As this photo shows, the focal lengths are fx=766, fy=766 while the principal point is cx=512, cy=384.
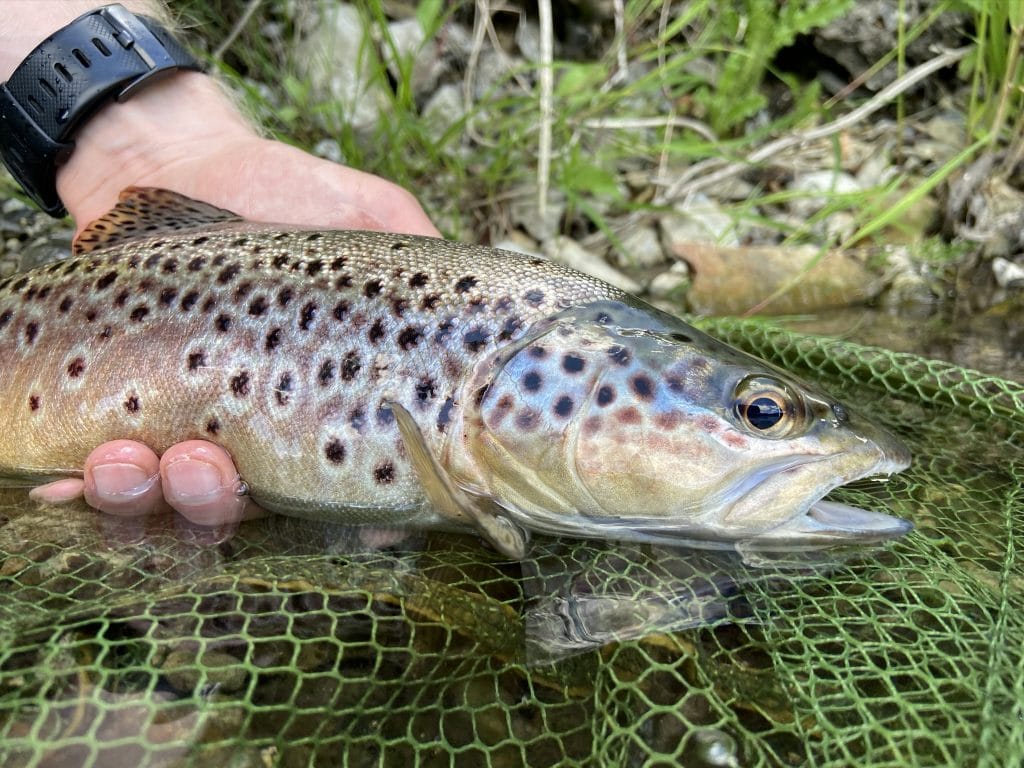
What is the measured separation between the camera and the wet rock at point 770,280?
4.30 metres

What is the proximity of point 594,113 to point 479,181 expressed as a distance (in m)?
0.86

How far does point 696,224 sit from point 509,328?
3.35 metres

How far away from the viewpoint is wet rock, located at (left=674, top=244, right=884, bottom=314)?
Result: 14.1 ft

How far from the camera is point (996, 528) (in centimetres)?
208

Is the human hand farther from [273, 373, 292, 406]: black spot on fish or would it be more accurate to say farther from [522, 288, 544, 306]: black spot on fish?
[522, 288, 544, 306]: black spot on fish

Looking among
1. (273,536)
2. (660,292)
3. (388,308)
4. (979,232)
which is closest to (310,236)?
(388,308)

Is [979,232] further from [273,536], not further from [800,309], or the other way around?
[273,536]

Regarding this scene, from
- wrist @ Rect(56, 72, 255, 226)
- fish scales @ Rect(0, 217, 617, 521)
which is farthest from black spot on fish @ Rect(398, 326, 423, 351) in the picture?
wrist @ Rect(56, 72, 255, 226)

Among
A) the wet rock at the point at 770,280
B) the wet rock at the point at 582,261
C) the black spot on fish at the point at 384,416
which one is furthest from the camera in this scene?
the wet rock at the point at 582,261

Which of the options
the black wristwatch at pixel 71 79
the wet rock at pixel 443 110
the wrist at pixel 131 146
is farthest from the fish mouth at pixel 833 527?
the wet rock at pixel 443 110

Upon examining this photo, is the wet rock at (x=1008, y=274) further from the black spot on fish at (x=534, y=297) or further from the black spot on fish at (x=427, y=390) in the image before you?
the black spot on fish at (x=427, y=390)

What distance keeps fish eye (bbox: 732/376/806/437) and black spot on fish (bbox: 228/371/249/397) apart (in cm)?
130

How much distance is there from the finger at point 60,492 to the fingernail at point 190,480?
371 millimetres

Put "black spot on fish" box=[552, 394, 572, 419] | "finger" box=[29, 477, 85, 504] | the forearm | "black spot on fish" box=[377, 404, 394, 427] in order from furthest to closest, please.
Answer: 1. the forearm
2. "finger" box=[29, 477, 85, 504]
3. "black spot on fish" box=[377, 404, 394, 427]
4. "black spot on fish" box=[552, 394, 572, 419]
